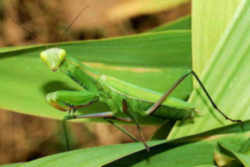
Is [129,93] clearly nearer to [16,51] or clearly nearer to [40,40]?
[16,51]

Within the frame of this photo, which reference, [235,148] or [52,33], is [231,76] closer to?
[235,148]

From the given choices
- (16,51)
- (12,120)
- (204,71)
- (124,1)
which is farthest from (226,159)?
(12,120)

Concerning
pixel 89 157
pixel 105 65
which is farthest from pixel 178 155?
pixel 105 65

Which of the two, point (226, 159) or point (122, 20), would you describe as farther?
point (122, 20)

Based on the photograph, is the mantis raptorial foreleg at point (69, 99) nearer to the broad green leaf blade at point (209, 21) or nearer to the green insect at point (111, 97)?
the green insect at point (111, 97)

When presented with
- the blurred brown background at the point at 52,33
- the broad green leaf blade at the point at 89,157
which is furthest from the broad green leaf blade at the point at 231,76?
the blurred brown background at the point at 52,33

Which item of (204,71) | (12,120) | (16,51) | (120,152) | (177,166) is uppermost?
(16,51)
